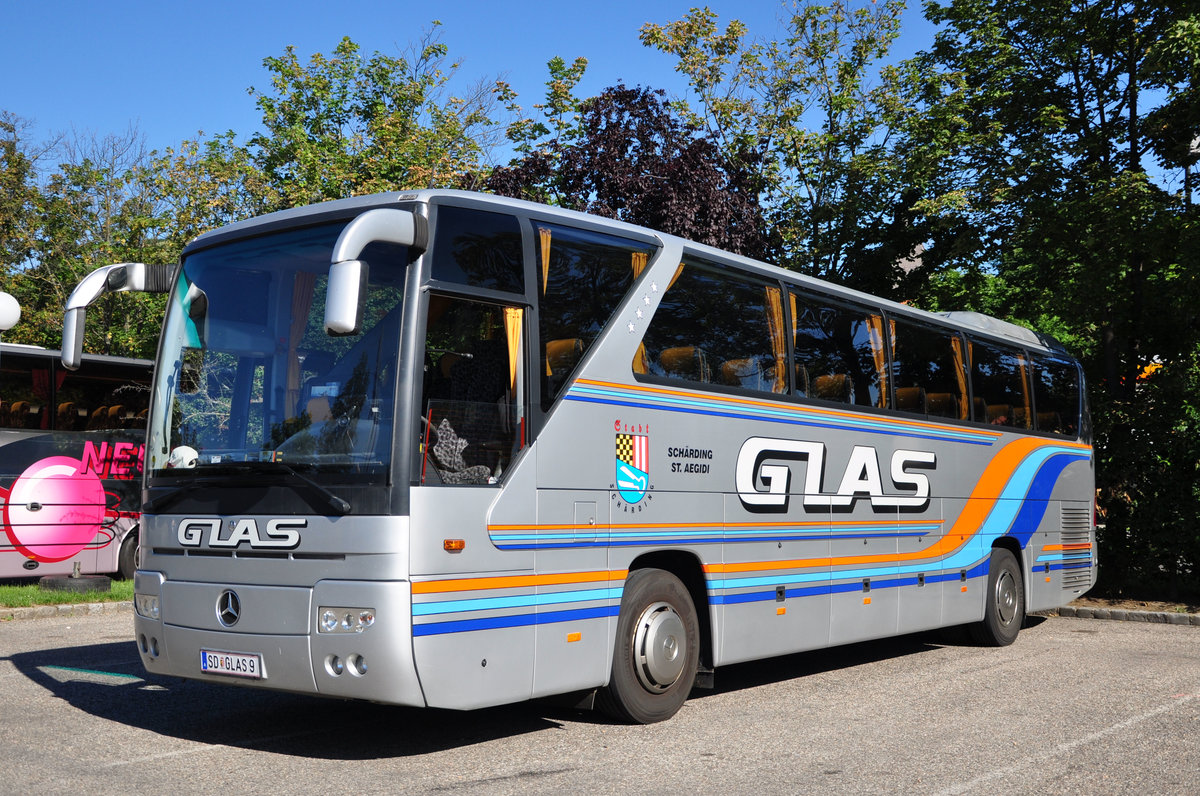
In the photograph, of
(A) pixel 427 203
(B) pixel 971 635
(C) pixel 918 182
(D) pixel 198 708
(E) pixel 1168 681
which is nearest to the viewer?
(A) pixel 427 203

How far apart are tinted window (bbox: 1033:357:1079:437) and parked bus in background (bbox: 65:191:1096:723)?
551 cm

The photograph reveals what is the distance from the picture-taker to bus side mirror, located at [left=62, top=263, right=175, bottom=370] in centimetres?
775

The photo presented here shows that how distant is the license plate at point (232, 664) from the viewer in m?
6.82

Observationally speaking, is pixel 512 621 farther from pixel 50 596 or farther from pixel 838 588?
pixel 50 596

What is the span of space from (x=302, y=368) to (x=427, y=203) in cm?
124

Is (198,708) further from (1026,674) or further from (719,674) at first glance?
(1026,674)

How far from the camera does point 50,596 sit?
15.6m

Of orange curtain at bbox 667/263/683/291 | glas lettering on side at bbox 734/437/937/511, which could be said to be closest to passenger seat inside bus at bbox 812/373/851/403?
glas lettering on side at bbox 734/437/937/511

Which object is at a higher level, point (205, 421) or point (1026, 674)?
point (205, 421)

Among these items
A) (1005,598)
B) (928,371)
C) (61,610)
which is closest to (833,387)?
(928,371)

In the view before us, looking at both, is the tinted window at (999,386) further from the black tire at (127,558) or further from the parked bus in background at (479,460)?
the black tire at (127,558)

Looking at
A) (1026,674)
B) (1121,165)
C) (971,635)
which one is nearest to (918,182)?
(1121,165)

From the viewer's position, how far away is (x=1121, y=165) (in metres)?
16.4

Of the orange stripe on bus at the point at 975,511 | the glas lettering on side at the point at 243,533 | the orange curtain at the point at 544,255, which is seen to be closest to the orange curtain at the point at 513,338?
the orange curtain at the point at 544,255
